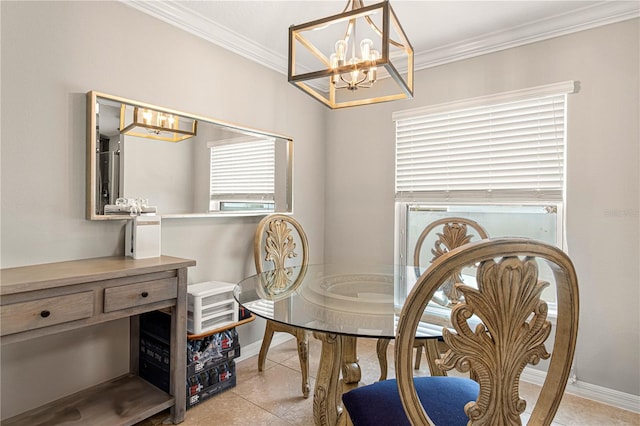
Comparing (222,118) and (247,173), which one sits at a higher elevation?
(222,118)

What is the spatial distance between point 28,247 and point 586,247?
3.21m

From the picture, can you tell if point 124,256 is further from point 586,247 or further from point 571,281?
point 586,247

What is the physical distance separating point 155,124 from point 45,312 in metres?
1.20

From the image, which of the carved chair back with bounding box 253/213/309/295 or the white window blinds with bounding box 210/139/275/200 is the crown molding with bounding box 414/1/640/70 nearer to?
the white window blinds with bounding box 210/139/275/200

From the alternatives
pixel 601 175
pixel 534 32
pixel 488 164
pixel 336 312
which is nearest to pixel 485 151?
pixel 488 164

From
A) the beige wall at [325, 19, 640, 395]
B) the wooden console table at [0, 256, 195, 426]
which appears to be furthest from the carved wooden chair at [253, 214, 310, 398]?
the beige wall at [325, 19, 640, 395]

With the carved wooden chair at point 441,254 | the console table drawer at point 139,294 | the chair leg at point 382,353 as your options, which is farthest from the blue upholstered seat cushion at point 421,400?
the console table drawer at point 139,294

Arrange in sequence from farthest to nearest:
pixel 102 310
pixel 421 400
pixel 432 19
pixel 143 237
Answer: pixel 432 19 → pixel 143 237 → pixel 102 310 → pixel 421 400

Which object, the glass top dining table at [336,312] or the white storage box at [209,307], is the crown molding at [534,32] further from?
the white storage box at [209,307]

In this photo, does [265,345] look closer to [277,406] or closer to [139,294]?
[277,406]

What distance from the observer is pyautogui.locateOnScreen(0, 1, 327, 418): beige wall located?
1.68 m

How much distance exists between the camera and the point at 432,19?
2428 mm

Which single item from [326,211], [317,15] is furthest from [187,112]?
[326,211]

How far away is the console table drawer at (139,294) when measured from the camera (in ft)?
5.41
